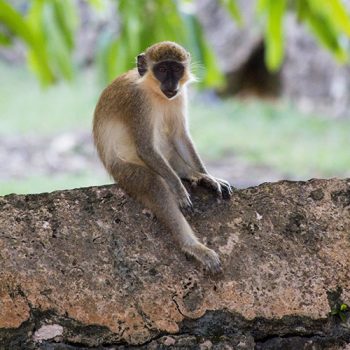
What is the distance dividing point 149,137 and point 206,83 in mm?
1602

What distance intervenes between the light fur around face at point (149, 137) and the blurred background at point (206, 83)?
0.51 meters

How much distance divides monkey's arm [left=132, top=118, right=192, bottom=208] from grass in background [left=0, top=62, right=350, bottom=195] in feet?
13.3

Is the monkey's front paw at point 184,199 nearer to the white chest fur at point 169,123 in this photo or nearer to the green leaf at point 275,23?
the white chest fur at point 169,123

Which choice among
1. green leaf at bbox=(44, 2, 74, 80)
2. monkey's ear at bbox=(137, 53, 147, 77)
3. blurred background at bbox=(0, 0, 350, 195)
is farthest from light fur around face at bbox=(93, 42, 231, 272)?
green leaf at bbox=(44, 2, 74, 80)

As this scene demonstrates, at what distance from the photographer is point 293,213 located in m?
3.13

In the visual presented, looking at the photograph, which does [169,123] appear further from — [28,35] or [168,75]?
[28,35]

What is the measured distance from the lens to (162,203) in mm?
3092

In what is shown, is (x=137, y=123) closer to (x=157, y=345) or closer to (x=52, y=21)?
(x=157, y=345)

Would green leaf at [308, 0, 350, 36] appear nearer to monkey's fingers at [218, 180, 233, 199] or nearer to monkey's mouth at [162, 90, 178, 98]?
monkey's mouth at [162, 90, 178, 98]

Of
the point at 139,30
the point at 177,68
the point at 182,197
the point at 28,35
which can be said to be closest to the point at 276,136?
the point at 139,30

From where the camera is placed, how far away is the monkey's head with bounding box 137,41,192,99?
3.49 meters

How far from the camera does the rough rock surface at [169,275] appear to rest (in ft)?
9.19

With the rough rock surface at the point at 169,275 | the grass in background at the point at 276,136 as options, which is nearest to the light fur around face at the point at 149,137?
the rough rock surface at the point at 169,275

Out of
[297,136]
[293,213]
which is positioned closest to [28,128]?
[297,136]
